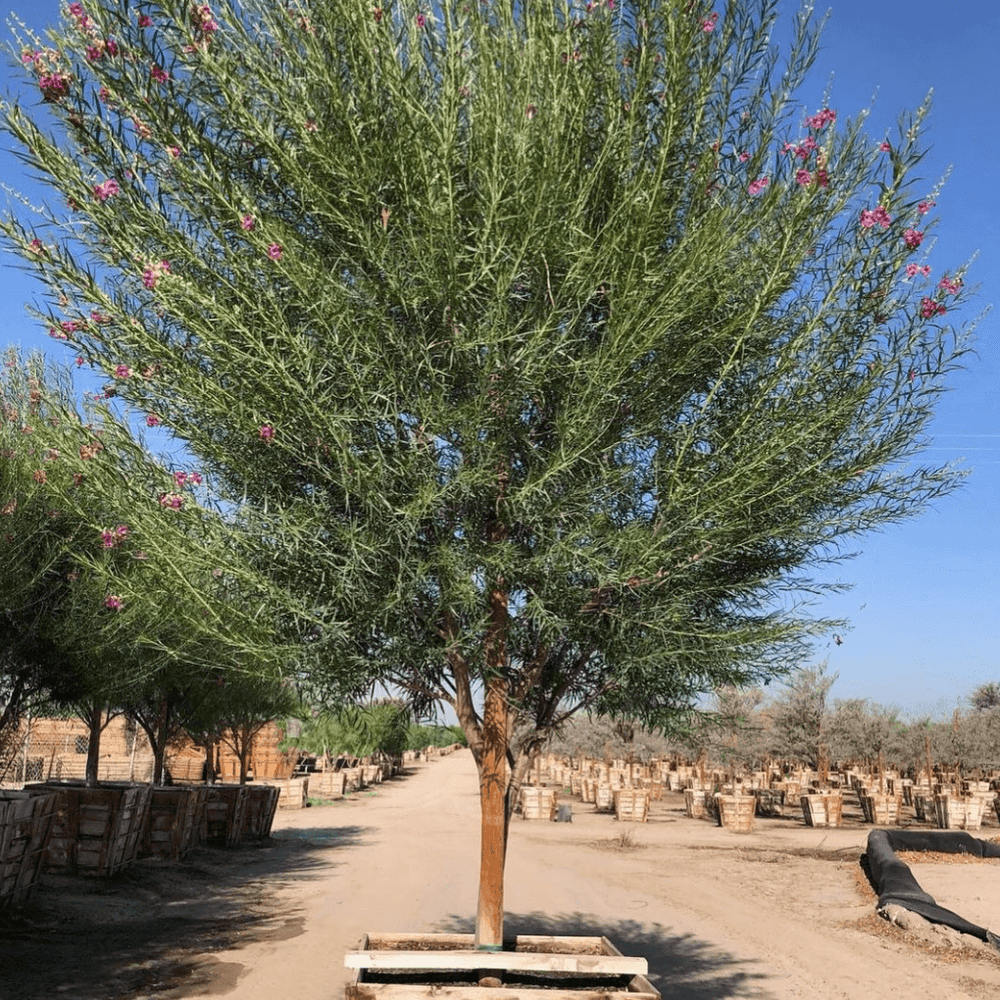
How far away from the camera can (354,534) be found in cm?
598

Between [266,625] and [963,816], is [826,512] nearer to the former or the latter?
[266,625]

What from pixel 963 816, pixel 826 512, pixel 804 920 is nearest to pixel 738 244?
pixel 826 512

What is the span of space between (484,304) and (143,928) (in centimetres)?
1063

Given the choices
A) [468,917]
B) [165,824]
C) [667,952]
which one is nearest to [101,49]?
[667,952]

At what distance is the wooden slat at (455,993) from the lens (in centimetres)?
613

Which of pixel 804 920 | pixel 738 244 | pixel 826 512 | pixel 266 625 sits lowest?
pixel 804 920

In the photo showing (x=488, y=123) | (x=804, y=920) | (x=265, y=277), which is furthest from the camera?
(x=804, y=920)

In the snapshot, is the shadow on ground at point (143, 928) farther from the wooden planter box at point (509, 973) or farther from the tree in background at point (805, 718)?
the tree in background at point (805, 718)

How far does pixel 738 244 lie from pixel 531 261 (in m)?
1.40

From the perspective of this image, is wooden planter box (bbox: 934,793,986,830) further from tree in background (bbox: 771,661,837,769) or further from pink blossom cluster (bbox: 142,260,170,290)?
pink blossom cluster (bbox: 142,260,170,290)

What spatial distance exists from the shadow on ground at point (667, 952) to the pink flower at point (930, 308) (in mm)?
5938

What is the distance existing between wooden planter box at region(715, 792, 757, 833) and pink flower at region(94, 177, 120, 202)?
28470 millimetres

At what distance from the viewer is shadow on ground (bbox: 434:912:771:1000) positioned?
34.7 feet

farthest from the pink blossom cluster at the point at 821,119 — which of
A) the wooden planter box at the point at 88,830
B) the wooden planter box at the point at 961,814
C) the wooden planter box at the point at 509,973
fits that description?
the wooden planter box at the point at 961,814
